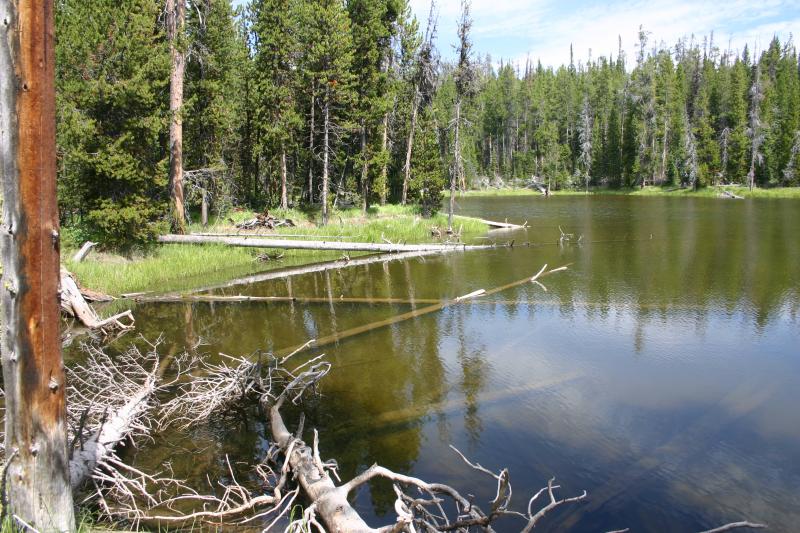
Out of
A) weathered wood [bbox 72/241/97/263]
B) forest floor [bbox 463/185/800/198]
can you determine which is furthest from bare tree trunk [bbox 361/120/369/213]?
forest floor [bbox 463/185/800/198]

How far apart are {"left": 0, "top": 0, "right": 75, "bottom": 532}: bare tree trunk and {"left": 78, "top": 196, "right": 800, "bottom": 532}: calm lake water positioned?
3.14m

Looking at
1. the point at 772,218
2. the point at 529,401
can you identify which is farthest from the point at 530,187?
the point at 529,401

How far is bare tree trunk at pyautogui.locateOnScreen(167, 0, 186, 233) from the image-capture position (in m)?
20.9

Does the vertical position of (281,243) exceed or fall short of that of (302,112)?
it falls short

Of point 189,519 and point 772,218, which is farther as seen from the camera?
point 772,218

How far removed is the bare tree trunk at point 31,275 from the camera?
3.91 meters

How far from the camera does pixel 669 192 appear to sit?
70750 millimetres

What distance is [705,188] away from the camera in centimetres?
6650

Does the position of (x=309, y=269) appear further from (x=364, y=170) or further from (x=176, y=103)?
(x=364, y=170)

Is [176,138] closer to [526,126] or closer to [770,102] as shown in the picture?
[770,102]

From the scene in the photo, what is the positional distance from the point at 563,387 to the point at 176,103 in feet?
57.7

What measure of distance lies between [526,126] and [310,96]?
65750 millimetres

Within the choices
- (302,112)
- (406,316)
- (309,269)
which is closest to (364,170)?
(302,112)

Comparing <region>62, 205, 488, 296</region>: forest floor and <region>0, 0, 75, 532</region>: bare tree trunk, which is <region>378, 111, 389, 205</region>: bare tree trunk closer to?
<region>62, 205, 488, 296</region>: forest floor
